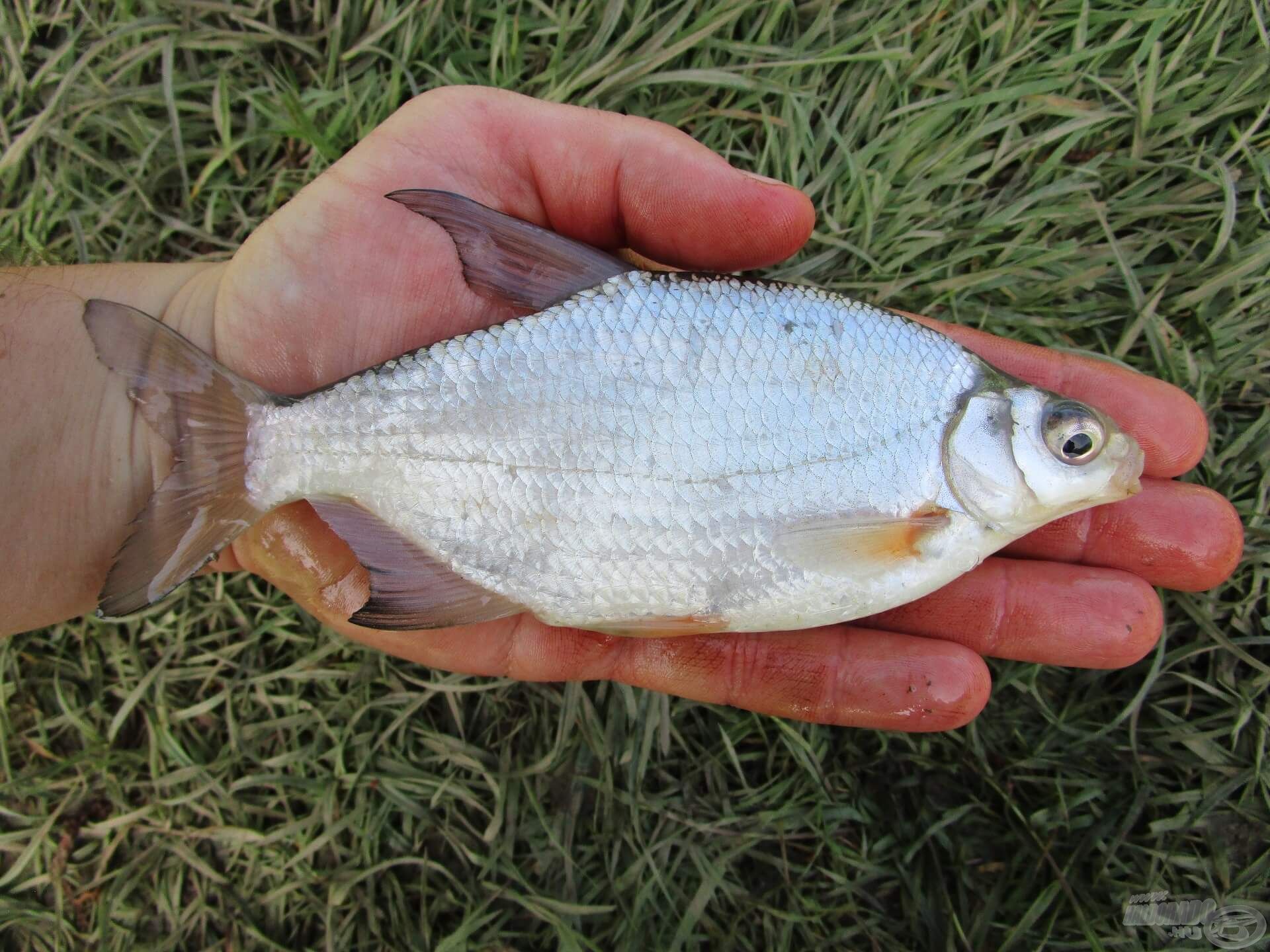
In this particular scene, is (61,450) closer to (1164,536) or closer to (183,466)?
(183,466)

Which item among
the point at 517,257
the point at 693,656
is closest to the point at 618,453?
the point at 517,257

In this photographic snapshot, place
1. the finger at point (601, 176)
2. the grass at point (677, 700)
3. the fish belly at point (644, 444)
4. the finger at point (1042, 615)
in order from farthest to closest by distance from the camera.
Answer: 1. the grass at point (677, 700)
2. the finger at point (1042, 615)
3. the finger at point (601, 176)
4. the fish belly at point (644, 444)

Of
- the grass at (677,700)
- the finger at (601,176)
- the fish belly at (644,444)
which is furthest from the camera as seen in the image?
the grass at (677,700)

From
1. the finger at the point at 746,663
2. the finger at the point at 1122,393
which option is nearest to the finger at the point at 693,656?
the finger at the point at 746,663

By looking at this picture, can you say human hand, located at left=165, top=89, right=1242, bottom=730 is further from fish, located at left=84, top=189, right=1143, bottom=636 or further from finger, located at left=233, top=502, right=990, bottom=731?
fish, located at left=84, top=189, right=1143, bottom=636

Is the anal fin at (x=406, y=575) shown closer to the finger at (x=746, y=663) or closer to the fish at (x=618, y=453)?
the fish at (x=618, y=453)

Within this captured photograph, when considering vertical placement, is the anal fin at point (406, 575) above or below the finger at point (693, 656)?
above
